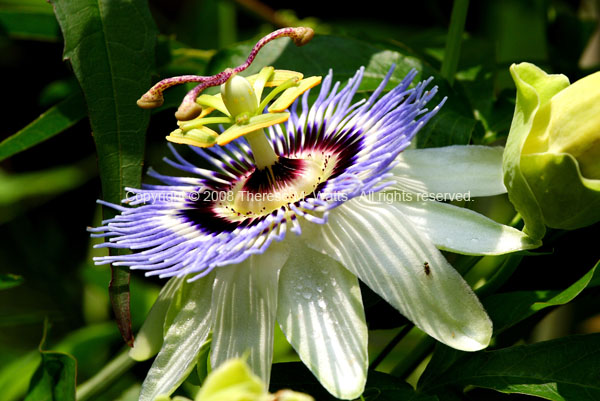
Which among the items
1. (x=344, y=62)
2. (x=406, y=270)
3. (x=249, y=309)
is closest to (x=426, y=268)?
(x=406, y=270)

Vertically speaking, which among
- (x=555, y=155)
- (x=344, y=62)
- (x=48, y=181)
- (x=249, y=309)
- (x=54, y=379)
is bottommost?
(x=48, y=181)

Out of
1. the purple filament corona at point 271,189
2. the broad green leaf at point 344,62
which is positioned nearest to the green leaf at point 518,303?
the purple filament corona at point 271,189

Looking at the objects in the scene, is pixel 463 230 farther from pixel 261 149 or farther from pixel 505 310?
pixel 261 149

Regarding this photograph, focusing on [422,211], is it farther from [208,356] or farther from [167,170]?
[167,170]

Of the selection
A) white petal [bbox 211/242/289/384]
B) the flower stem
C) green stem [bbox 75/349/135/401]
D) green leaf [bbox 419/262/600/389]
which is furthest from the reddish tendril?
green stem [bbox 75/349/135/401]

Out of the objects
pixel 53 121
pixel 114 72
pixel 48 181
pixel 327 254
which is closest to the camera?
pixel 327 254

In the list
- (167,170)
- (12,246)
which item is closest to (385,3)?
(167,170)
